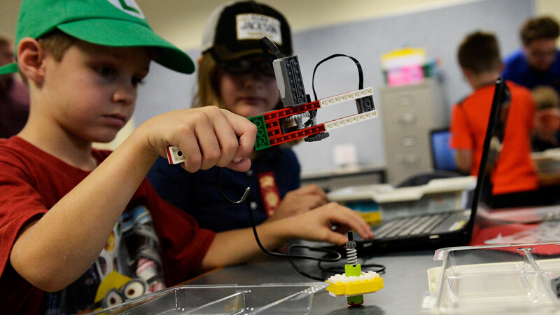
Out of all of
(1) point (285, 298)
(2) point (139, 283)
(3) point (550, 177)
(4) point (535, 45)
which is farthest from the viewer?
(4) point (535, 45)

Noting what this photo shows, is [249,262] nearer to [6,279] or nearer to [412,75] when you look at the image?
[6,279]

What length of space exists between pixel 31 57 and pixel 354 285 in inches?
24.3

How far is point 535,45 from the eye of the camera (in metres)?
2.76

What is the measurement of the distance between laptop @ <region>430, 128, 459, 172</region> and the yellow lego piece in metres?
3.21

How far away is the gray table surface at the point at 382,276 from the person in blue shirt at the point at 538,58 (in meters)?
2.53

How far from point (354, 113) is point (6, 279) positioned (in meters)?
0.46

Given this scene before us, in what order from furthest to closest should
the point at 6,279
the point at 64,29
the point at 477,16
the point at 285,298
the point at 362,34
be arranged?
1. the point at 362,34
2. the point at 477,16
3. the point at 64,29
4. the point at 6,279
5. the point at 285,298

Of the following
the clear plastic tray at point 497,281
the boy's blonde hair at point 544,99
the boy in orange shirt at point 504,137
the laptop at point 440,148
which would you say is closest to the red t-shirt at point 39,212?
the clear plastic tray at point 497,281

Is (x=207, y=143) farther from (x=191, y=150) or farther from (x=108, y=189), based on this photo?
(x=108, y=189)

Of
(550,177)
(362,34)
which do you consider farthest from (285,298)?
(362,34)

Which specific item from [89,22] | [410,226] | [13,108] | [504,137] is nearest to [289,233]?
[410,226]

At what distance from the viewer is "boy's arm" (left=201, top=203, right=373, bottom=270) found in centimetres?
77

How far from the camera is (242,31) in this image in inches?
40.1

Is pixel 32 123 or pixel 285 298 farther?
pixel 32 123
